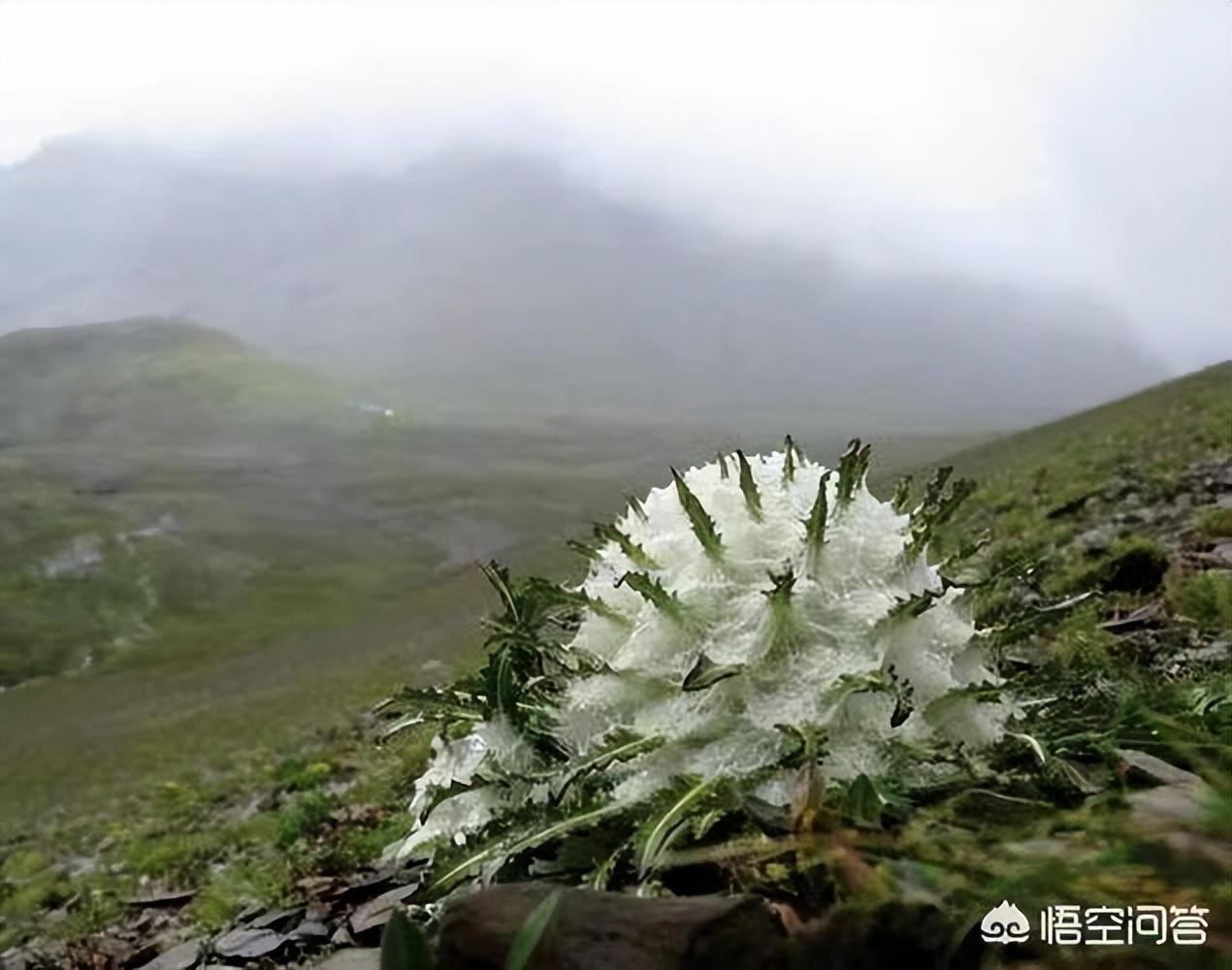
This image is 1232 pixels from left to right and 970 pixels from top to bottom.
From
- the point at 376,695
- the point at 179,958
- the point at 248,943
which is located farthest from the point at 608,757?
the point at 376,695

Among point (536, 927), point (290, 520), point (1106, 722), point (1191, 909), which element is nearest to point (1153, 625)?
point (1106, 722)

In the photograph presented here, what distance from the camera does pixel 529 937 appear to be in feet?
4.36

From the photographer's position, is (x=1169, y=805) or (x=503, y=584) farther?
(x=503, y=584)

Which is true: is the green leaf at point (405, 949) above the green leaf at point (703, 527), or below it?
below

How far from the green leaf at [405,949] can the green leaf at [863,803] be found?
0.57 metres

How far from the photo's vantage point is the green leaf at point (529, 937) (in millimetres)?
1327

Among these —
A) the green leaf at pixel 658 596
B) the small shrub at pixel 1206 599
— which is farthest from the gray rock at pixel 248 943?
the small shrub at pixel 1206 599

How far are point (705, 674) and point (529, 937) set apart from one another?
580 millimetres

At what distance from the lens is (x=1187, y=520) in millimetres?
6711

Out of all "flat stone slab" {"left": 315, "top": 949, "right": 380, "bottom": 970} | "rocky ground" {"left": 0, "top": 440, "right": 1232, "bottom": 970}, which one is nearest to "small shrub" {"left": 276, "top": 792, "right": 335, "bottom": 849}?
"rocky ground" {"left": 0, "top": 440, "right": 1232, "bottom": 970}

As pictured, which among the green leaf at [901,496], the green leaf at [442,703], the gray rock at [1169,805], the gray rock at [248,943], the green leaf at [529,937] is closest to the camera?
the green leaf at [529,937]

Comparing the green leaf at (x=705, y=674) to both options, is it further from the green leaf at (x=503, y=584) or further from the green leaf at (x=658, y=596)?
the green leaf at (x=503, y=584)

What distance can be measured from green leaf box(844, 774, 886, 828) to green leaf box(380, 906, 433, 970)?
0.57 metres

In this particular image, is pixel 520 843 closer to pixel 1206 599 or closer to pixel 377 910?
pixel 377 910
